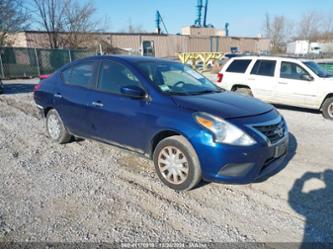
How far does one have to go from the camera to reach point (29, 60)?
20234mm

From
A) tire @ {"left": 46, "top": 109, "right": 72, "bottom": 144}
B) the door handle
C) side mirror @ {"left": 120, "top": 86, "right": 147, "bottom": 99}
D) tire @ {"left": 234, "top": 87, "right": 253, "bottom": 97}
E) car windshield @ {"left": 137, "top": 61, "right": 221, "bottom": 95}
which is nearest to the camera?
side mirror @ {"left": 120, "top": 86, "right": 147, "bottom": 99}

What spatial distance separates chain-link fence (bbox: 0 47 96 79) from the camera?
748 inches

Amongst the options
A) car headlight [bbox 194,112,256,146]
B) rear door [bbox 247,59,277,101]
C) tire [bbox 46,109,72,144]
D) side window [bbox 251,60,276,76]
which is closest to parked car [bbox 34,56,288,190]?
car headlight [bbox 194,112,256,146]

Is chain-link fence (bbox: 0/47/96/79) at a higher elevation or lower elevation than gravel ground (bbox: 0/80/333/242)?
higher

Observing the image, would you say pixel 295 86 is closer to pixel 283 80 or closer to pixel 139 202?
pixel 283 80

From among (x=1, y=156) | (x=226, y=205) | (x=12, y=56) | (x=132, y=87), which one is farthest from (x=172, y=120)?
(x=12, y=56)

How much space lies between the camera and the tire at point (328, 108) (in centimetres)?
759

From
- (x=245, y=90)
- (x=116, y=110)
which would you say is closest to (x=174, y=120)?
(x=116, y=110)

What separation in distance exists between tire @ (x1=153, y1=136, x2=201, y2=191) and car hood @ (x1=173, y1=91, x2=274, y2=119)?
44cm

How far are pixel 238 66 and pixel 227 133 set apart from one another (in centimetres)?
630

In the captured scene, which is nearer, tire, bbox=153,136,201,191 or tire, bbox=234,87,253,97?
tire, bbox=153,136,201,191

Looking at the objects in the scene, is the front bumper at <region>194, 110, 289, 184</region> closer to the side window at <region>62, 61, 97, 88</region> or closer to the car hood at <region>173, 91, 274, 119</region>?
the car hood at <region>173, 91, 274, 119</region>

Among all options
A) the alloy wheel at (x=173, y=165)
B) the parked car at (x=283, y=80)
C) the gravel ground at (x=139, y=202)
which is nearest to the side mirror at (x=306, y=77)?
the parked car at (x=283, y=80)

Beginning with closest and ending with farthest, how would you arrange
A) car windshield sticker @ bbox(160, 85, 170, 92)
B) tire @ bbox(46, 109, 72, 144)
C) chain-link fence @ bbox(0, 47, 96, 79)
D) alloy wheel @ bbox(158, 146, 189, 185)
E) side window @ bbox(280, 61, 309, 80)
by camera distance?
alloy wheel @ bbox(158, 146, 189, 185) → car windshield sticker @ bbox(160, 85, 170, 92) → tire @ bbox(46, 109, 72, 144) → side window @ bbox(280, 61, 309, 80) → chain-link fence @ bbox(0, 47, 96, 79)
